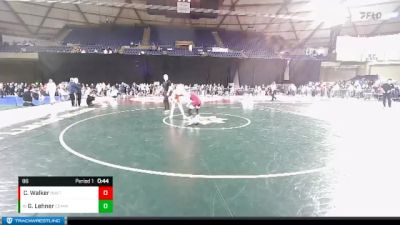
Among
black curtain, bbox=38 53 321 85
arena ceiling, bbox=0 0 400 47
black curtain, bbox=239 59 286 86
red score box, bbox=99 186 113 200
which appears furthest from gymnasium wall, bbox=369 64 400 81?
red score box, bbox=99 186 113 200

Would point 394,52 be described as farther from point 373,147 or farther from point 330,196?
point 330,196

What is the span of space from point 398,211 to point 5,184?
3515 millimetres

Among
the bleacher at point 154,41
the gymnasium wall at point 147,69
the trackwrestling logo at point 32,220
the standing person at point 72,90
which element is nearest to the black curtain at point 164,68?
the gymnasium wall at point 147,69

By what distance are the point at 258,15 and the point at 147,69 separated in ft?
21.1

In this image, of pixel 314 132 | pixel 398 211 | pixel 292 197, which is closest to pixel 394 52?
pixel 314 132

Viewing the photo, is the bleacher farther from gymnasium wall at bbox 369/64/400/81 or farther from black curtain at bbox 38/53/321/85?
gymnasium wall at bbox 369/64/400/81

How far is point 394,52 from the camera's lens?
5477 millimetres

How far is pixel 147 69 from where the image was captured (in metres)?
11.8

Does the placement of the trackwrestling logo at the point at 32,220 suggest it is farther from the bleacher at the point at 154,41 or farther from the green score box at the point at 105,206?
the bleacher at the point at 154,41
